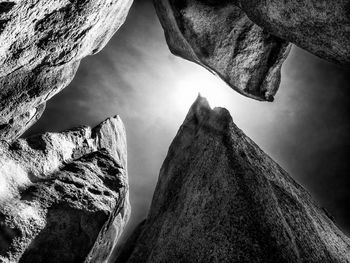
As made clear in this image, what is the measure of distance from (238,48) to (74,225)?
900 cm

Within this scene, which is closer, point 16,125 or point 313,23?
point 313,23

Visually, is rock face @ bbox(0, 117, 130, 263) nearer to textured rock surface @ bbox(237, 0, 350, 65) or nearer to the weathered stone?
the weathered stone

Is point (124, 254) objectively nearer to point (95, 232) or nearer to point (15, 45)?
point (95, 232)

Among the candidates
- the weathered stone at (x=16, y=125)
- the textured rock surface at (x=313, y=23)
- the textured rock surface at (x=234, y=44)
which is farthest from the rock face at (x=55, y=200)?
the textured rock surface at (x=313, y=23)

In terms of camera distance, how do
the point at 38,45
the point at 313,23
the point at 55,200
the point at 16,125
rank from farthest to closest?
the point at 16,125, the point at 38,45, the point at 55,200, the point at 313,23

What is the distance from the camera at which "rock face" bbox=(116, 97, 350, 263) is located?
4.22 m

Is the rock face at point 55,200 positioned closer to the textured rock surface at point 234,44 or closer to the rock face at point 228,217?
the rock face at point 228,217

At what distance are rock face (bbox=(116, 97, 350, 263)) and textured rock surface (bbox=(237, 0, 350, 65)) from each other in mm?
2998

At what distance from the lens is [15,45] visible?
18.8 feet

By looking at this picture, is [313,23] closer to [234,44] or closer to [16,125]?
[234,44]

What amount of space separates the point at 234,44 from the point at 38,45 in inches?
291

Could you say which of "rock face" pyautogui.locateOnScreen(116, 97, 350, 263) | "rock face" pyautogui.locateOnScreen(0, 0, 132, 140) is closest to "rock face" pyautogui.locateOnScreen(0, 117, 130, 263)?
"rock face" pyautogui.locateOnScreen(0, 0, 132, 140)

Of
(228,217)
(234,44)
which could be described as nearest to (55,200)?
(228,217)

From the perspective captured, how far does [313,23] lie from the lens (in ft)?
18.6
